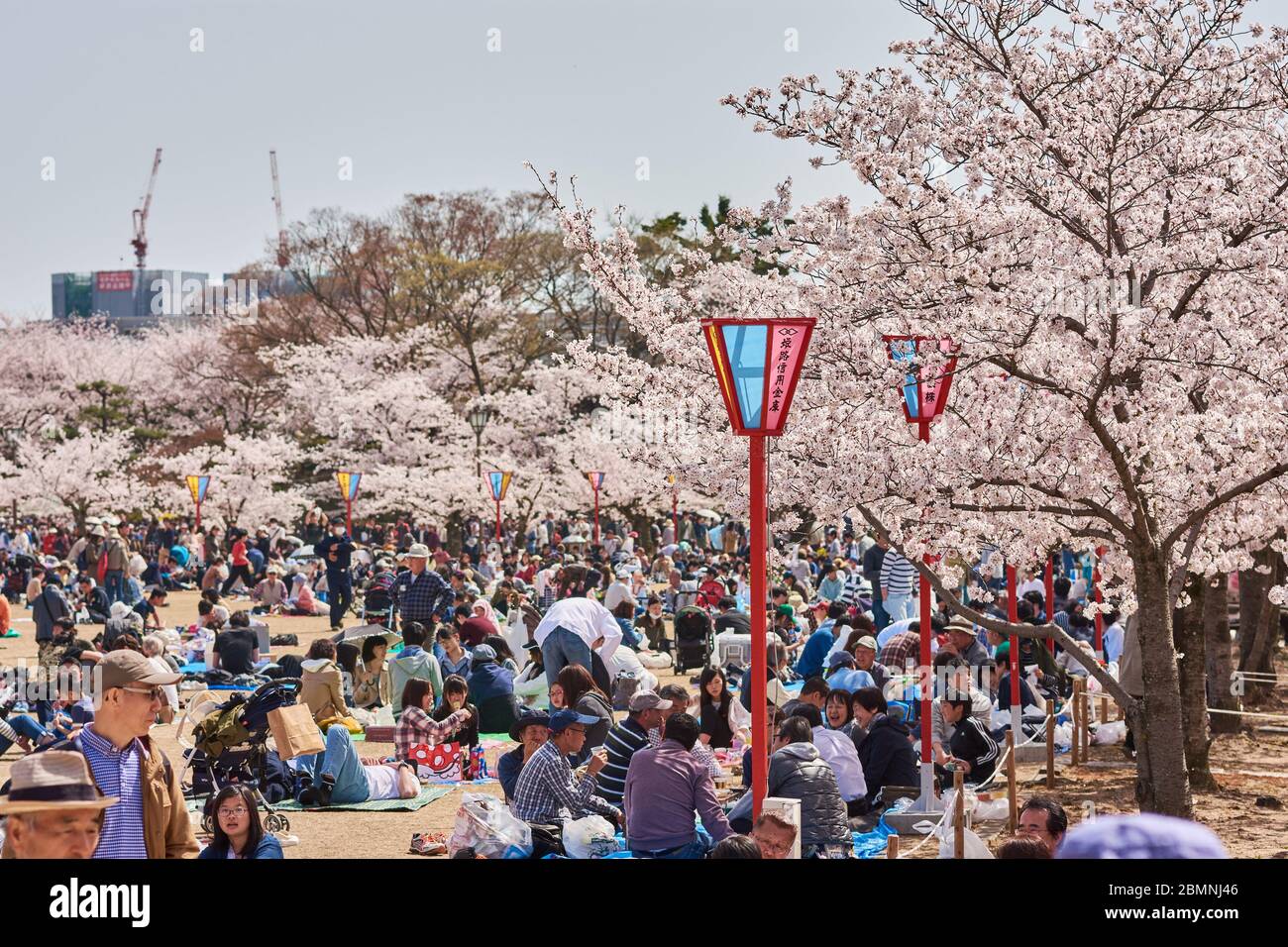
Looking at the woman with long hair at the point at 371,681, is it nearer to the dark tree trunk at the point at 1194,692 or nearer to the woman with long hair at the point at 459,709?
the woman with long hair at the point at 459,709

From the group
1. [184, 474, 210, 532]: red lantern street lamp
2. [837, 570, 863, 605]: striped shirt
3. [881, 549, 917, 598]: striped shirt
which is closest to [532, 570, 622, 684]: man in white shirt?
[881, 549, 917, 598]: striped shirt

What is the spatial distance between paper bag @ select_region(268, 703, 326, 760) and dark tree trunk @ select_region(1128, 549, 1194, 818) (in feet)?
18.1

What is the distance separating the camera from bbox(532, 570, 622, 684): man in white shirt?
12.6 m

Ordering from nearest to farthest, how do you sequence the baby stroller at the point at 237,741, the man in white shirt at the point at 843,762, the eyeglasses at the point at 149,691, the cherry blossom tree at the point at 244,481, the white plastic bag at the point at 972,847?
1. the eyeglasses at the point at 149,691
2. the white plastic bag at the point at 972,847
3. the man in white shirt at the point at 843,762
4. the baby stroller at the point at 237,741
5. the cherry blossom tree at the point at 244,481

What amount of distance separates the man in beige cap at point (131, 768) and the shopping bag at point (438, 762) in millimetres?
6022

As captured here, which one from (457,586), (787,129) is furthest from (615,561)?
(787,129)

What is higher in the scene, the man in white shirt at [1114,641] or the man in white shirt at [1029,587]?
the man in white shirt at [1029,587]

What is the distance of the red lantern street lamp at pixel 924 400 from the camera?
779 centimetres

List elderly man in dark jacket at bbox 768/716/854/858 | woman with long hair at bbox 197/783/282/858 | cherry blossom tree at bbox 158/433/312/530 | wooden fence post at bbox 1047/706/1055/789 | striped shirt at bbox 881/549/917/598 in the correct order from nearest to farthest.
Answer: woman with long hair at bbox 197/783/282/858 → elderly man in dark jacket at bbox 768/716/854/858 → wooden fence post at bbox 1047/706/1055/789 → striped shirt at bbox 881/549/917/598 → cherry blossom tree at bbox 158/433/312/530

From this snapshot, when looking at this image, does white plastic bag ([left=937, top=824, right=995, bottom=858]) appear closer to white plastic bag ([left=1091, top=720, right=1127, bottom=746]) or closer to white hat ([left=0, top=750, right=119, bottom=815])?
white hat ([left=0, top=750, right=119, bottom=815])

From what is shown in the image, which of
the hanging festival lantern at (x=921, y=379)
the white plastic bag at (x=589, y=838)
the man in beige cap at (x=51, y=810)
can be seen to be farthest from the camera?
the white plastic bag at (x=589, y=838)

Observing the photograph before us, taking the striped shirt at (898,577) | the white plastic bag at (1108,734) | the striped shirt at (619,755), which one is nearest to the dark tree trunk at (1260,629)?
the white plastic bag at (1108,734)

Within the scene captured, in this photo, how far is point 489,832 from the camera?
310 inches
